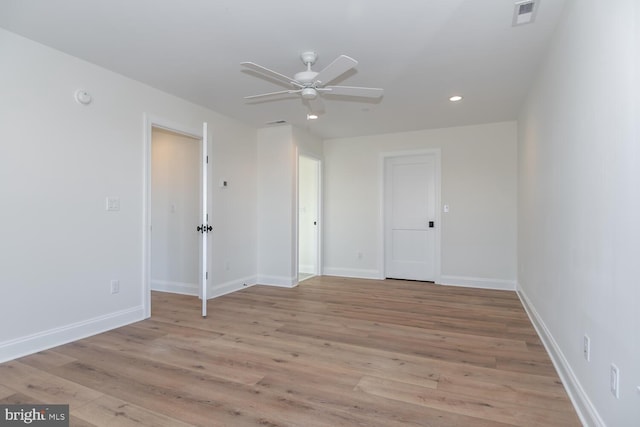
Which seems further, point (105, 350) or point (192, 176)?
point (192, 176)

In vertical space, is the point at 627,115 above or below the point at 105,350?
above

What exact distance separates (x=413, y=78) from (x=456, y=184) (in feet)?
8.21

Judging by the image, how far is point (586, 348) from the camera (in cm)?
187

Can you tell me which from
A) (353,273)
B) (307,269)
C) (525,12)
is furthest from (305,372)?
(307,269)

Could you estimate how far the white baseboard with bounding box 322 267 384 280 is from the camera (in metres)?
5.92

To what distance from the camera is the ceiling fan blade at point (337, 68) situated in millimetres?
2319

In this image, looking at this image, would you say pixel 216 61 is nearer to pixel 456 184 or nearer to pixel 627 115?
pixel 627 115

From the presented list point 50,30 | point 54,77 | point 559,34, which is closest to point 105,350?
point 54,77

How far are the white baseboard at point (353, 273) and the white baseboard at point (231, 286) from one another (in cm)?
147

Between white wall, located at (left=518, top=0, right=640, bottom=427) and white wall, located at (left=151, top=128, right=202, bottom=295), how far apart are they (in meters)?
4.00

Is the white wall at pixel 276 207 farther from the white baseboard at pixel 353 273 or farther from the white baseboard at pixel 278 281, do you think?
the white baseboard at pixel 353 273

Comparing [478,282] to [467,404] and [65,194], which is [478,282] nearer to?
[467,404]

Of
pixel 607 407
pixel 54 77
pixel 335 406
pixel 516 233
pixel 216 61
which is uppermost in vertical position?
pixel 216 61

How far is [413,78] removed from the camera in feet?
11.2
